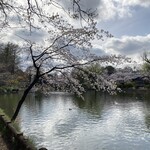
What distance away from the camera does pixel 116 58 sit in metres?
13.2

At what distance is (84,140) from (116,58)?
5651mm

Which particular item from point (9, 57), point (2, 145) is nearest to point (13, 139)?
point (2, 145)

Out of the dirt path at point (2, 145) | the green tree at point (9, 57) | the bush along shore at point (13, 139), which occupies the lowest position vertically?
the dirt path at point (2, 145)

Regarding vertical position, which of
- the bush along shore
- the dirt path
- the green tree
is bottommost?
the dirt path

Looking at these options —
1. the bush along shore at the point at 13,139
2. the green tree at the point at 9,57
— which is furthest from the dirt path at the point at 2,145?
the green tree at the point at 9,57

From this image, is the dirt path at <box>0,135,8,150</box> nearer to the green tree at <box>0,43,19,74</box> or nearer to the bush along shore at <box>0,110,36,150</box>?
the bush along shore at <box>0,110,36,150</box>

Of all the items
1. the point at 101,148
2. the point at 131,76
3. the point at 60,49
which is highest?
the point at 131,76

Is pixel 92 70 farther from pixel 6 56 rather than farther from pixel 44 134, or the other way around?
pixel 6 56

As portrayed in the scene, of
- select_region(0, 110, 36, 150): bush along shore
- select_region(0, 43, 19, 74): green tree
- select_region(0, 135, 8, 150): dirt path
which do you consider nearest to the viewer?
select_region(0, 110, 36, 150): bush along shore

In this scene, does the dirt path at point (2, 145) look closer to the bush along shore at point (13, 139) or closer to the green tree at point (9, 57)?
the bush along shore at point (13, 139)

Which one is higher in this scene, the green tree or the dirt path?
the green tree

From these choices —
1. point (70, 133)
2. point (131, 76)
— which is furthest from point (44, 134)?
point (131, 76)

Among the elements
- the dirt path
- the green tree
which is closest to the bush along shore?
the dirt path

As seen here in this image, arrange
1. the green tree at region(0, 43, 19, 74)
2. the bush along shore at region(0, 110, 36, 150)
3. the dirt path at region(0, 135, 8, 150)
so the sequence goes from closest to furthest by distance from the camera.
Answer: the bush along shore at region(0, 110, 36, 150) < the dirt path at region(0, 135, 8, 150) < the green tree at region(0, 43, 19, 74)
